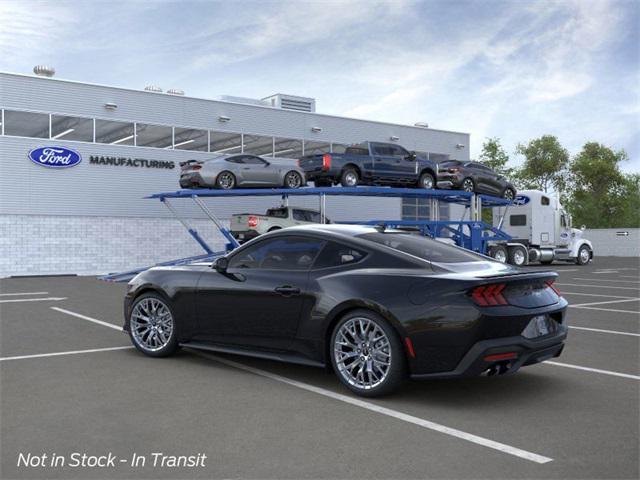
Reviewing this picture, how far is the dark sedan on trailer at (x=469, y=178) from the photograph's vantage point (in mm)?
23844

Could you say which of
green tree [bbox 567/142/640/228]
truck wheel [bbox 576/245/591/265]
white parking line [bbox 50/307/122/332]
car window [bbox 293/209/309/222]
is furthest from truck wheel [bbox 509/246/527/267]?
Result: green tree [bbox 567/142/640/228]

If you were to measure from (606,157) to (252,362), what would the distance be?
72.1m

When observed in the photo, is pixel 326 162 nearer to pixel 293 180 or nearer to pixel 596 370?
pixel 293 180

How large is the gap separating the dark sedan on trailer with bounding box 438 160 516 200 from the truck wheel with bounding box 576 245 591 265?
326 inches

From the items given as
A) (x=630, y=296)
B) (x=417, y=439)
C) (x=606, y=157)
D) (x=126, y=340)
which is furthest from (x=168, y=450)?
(x=606, y=157)

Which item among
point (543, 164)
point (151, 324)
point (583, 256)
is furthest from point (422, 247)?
point (543, 164)

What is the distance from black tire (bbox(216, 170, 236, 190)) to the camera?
72.9 feet

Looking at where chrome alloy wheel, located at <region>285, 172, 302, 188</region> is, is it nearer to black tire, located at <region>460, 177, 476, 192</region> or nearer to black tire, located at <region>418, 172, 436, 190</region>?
black tire, located at <region>418, 172, 436, 190</region>

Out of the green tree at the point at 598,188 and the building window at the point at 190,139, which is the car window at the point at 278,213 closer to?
the building window at the point at 190,139

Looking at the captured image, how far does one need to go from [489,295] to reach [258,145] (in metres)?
26.4

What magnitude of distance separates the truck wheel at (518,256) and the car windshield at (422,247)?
24272 millimetres

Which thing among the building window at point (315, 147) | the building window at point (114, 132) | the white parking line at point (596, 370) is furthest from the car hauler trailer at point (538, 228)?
the white parking line at point (596, 370)

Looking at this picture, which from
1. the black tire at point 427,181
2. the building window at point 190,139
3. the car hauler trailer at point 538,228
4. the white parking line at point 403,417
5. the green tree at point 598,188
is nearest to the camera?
the white parking line at point 403,417

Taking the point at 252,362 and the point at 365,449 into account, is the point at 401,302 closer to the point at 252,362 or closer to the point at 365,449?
the point at 365,449
